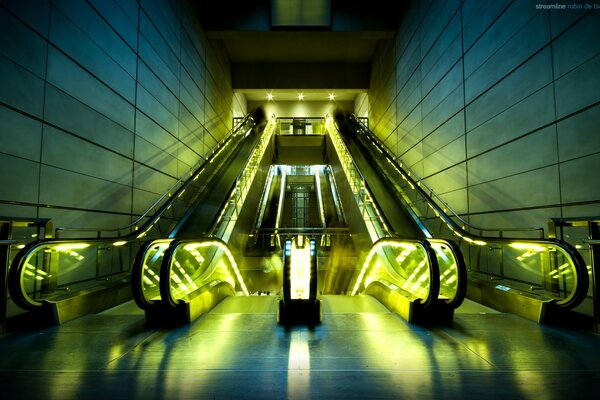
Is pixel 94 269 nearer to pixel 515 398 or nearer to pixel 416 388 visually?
pixel 416 388

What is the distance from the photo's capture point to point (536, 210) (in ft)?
15.3

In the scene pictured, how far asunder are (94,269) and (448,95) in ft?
27.4

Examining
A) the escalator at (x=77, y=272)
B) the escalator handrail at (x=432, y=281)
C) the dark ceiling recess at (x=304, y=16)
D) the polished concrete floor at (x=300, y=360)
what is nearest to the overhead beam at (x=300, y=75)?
the dark ceiling recess at (x=304, y=16)

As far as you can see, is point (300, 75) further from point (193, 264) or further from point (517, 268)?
point (517, 268)

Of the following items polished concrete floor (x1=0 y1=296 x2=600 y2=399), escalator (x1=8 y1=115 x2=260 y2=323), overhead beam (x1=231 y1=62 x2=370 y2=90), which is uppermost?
overhead beam (x1=231 y1=62 x2=370 y2=90)

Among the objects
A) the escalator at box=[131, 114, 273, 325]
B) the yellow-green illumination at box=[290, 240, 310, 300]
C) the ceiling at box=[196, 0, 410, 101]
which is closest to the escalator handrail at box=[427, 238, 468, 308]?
the yellow-green illumination at box=[290, 240, 310, 300]

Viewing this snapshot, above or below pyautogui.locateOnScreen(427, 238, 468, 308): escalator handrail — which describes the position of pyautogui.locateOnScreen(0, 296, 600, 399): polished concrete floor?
below

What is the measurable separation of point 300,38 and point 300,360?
14178mm

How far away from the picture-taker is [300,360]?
255 cm

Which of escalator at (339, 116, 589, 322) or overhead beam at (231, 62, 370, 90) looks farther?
overhead beam at (231, 62, 370, 90)

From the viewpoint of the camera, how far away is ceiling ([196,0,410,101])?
38.4 feet

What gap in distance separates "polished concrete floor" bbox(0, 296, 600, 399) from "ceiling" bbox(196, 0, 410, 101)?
37.8 ft

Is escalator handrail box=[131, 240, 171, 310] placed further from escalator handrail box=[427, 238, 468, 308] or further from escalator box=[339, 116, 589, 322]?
escalator box=[339, 116, 589, 322]

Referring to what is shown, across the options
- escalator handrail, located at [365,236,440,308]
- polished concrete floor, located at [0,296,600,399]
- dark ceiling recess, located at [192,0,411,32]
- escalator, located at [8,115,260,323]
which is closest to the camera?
polished concrete floor, located at [0,296,600,399]
